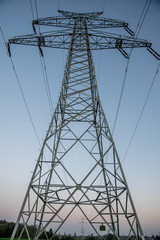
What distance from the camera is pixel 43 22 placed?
1744 centimetres

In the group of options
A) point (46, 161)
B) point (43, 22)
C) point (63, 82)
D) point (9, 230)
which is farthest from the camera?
point (9, 230)

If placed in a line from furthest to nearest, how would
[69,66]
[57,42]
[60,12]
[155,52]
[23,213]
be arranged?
[60,12] < [57,42] < [155,52] < [69,66] < [23,213]

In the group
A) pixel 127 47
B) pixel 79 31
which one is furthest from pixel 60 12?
pixel 127 47

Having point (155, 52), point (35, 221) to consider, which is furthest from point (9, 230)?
point (155, 52)

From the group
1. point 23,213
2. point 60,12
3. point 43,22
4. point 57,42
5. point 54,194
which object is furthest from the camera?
point 60,12

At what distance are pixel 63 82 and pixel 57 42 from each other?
5057 mm

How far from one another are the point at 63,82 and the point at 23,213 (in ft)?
24.7

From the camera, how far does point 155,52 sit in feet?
45.6

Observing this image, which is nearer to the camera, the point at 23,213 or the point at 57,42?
the point at 23,213

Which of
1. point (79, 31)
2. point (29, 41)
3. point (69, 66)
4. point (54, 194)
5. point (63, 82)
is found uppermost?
point (79, 31)

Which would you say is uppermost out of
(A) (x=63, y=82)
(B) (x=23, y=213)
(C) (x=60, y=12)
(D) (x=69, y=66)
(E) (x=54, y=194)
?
(C) (x=60, y=12)

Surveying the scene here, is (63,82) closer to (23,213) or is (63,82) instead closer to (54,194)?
(54,194)

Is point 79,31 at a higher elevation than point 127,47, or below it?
higher

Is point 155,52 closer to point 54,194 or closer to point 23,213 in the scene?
point 54,194
